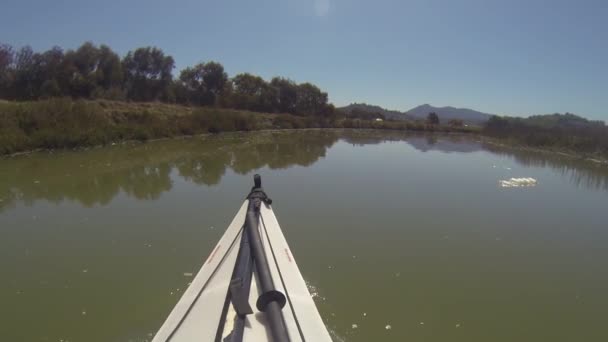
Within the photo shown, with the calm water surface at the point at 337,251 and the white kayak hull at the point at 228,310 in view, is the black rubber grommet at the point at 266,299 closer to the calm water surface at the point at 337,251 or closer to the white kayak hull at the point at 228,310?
the white kayak hull at the point at 228,310

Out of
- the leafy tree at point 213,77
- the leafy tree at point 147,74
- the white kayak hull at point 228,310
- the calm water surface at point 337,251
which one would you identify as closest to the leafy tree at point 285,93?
the leafy tree at point 213,77

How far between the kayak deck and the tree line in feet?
71.0

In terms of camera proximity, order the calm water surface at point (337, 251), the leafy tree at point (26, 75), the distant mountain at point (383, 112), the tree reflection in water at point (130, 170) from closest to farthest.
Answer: the calm water surface at point (337, 251) < the tree reflection in water at point (130, 170) < the leafy tree at point (26, 75) < the distant mountain at point (383, 112)

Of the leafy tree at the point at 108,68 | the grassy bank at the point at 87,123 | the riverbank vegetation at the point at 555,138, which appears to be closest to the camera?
the grassy bank at the point at 87,123

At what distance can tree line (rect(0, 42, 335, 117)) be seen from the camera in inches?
800

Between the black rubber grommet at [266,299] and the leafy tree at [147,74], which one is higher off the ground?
the leafy tree at [147,74]

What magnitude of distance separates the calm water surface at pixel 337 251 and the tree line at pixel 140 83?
14.8 meters

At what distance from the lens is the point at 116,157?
10406 millimetres

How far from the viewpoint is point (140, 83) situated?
2752 cm

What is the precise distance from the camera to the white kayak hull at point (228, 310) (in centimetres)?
156

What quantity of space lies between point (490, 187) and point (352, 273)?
6.59 m

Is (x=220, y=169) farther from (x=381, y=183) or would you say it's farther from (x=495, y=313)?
(x=495, y=313)

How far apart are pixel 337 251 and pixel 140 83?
28008mm

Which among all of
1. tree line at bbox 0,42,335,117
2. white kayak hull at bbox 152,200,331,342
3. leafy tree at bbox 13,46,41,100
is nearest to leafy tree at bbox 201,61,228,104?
tree line at bbox 0,42,335,117
